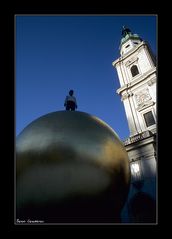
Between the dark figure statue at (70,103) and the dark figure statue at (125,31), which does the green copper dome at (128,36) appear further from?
the dark figure statue at (70,103)

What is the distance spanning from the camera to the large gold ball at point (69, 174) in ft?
19.1

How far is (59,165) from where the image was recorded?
6000 millimetres

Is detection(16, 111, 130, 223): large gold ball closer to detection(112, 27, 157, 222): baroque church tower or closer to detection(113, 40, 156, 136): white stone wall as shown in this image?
detection(112, 27, 157, 222): baroque church tower

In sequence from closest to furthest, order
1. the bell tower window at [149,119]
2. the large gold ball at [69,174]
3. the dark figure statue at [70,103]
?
the large gold ball at [69,174] → the dark figure statue at [70,103] → the bell tower window at [149,119]

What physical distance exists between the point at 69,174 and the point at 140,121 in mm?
13195

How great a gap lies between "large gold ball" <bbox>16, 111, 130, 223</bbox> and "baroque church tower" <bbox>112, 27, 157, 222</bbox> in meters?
5.50

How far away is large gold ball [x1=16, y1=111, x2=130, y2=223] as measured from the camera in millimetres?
5836

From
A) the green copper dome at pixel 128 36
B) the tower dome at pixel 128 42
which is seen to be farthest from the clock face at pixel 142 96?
the green copper dome at pixel 128 36

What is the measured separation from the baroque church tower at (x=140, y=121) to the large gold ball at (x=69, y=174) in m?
5.50

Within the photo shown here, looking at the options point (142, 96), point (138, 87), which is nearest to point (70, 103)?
point (142, 96)

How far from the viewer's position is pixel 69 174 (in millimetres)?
5902
